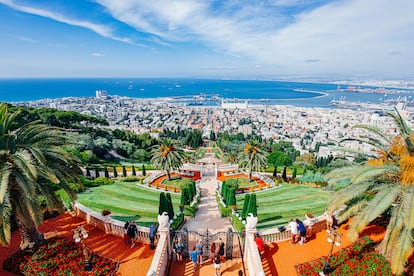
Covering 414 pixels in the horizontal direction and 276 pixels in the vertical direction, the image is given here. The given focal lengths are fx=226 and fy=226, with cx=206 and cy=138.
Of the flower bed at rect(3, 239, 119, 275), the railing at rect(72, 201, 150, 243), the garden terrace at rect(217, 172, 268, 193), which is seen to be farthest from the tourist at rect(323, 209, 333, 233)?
the flower bed at rect(3, 239, 119, 275)

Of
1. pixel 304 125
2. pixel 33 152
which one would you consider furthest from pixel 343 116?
pixel 33 152

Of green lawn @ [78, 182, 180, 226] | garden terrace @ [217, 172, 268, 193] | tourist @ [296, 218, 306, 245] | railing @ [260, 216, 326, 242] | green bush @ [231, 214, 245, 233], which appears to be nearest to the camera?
tourist @ [296, 218, 306, 245]

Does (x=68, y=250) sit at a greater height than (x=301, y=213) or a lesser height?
greater

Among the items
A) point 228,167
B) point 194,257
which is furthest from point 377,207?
point 228,167

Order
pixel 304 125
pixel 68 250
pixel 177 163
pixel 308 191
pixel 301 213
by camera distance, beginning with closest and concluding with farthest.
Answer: pixel 68 250, pixel 301 213, pixel 308 191, pixel 177 163, pixel 304 125

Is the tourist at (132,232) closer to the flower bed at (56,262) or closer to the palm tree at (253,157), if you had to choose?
the flower bed at (56,262)

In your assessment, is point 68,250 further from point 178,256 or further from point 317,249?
point 317,249

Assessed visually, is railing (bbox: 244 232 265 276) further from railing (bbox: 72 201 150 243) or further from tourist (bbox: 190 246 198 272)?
railing (bbox: 72 201 150 243)
